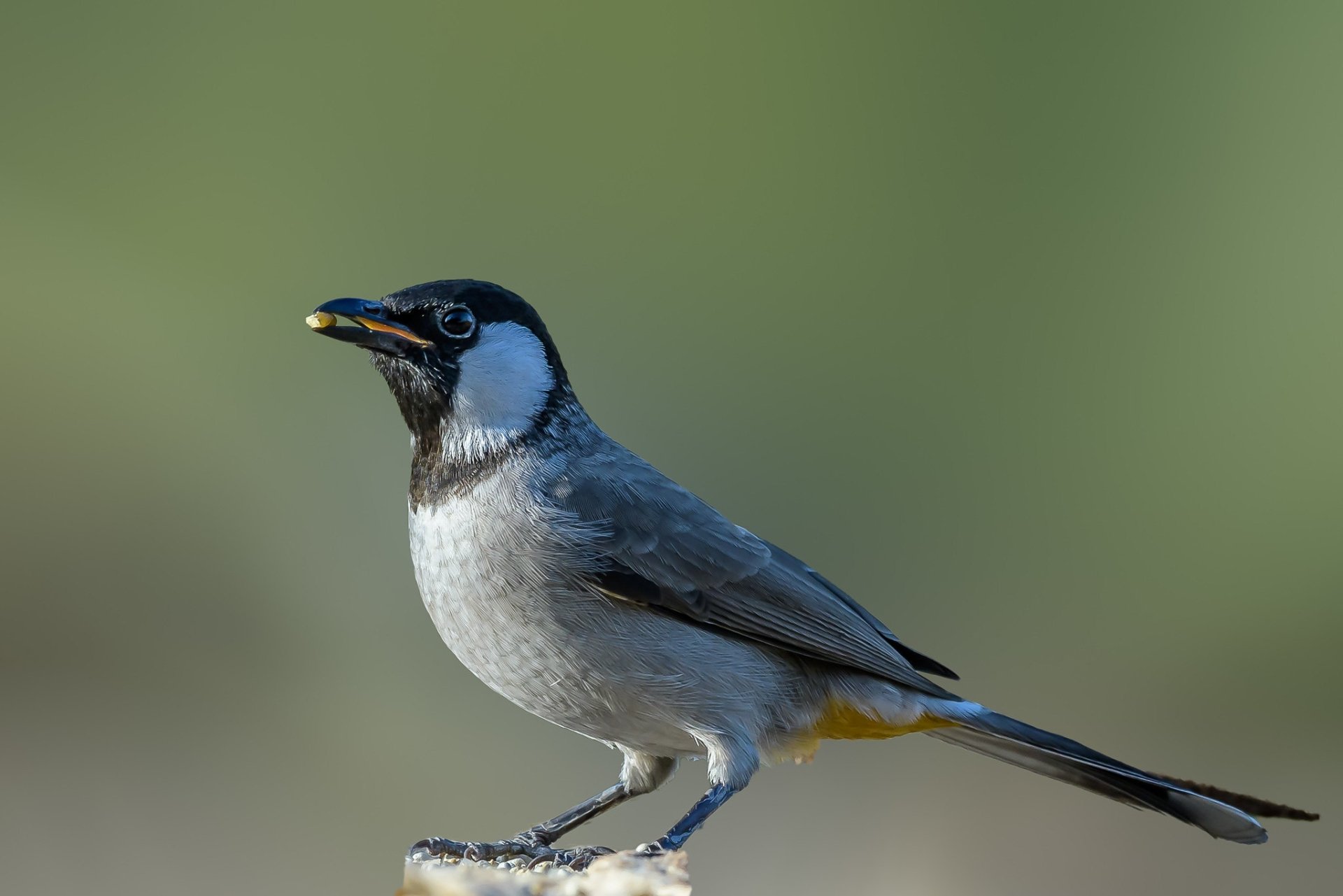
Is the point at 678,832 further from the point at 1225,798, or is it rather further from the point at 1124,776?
the point at 1225,798

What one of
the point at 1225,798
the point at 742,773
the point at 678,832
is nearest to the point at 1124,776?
the point at 1225,798

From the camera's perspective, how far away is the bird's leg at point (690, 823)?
2.06m

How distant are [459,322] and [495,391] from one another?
0.16 m

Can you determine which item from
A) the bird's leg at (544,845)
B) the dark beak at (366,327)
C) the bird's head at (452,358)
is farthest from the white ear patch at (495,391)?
the bird's leg at (544,845)

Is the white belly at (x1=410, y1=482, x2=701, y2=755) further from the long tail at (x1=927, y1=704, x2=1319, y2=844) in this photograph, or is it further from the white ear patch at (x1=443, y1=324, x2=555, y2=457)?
the long tail at (x1=927, y1=704, x2=1319, y2=844)

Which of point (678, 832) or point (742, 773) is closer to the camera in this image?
point (678, 832)

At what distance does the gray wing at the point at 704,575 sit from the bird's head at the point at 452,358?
19 cm

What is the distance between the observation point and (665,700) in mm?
2191

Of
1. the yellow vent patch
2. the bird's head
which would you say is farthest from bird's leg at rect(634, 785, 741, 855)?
the bird's head

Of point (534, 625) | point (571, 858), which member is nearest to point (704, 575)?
point (534, 625)

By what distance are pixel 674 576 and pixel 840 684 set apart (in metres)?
0.43

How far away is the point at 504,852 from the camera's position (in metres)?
2.34

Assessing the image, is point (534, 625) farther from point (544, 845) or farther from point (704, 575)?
point (544, 845)

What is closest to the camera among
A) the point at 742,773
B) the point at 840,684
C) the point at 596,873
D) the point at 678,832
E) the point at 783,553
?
the point at 596,873
